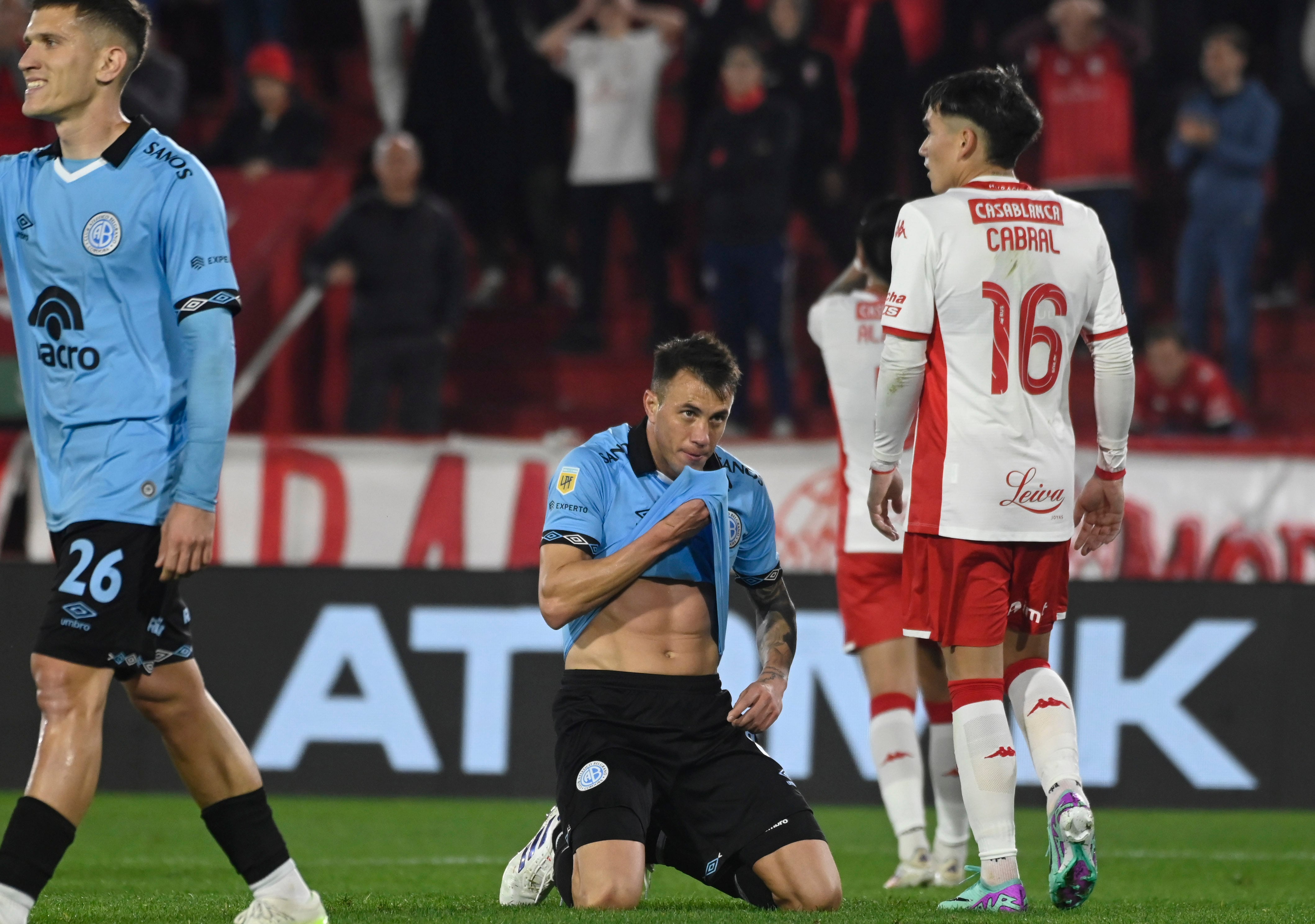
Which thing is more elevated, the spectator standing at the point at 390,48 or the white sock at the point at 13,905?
the spectator standing at the point at 390,48

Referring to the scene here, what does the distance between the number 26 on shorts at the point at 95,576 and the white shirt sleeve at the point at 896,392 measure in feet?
6.41

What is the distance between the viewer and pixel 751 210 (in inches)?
434

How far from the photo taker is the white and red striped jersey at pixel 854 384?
5914 mm

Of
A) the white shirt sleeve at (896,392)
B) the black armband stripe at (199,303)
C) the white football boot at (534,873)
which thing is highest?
the black armband stripe at (199,303)

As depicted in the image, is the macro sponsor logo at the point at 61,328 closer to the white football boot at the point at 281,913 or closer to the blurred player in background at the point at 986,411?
the white football boot at the point at 281,913

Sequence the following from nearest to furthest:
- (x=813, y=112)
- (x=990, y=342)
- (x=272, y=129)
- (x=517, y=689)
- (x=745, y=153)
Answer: (x=990, y=342) → (x=517, y=689) → (x=745, y=153) → (x=813, y=112) → (x=272, y=129)

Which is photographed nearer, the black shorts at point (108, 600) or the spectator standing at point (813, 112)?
the black shorts at point (108, 600)

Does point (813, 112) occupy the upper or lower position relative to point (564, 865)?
upper

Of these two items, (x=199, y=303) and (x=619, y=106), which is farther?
(x=619, y=106)

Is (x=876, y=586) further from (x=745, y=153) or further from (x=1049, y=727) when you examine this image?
(x=745, y=153)

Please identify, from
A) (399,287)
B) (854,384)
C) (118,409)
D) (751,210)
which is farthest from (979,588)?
(399,287)

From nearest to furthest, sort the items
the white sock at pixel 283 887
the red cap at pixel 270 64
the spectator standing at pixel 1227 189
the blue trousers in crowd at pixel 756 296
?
the white sock at pixel 283 887 → the blue trousers in crowd at pixel 756 296 → the spectator standing at pixel 1227 189 → the red cap at pixel 270 64

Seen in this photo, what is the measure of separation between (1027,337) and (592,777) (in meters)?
1.64

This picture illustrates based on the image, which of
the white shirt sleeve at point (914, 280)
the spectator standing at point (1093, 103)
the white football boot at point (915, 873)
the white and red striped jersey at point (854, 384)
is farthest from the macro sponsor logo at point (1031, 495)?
the spectator standing at point (1093, 103)
